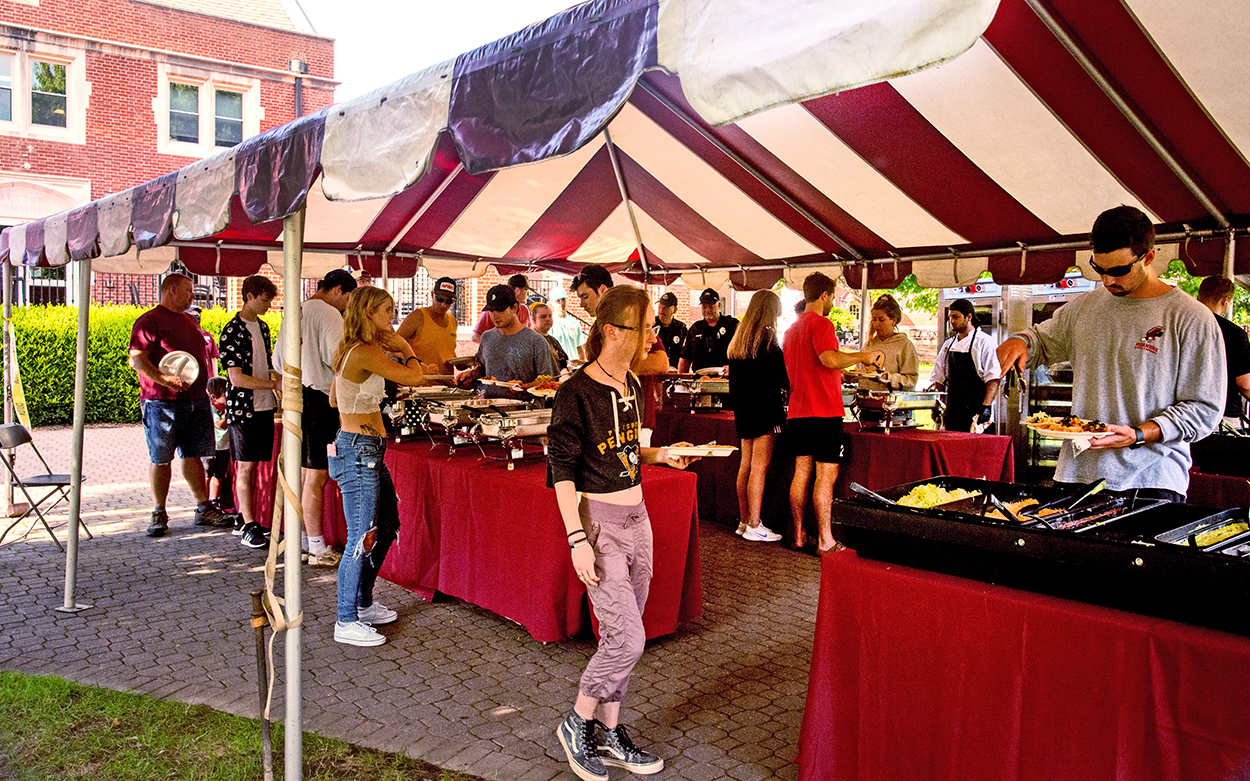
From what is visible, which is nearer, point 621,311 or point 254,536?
point 621,311

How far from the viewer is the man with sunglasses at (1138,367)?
2.78 meters

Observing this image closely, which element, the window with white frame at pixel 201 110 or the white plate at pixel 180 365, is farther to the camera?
the window with white frame at pixel 201 110

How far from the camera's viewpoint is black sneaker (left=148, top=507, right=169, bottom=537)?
22.1 ft

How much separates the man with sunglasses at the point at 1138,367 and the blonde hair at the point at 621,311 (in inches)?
54.7

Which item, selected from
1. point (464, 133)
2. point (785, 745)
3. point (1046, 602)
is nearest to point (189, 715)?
point (785, 745)

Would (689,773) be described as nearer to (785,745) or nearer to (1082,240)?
(785,745)

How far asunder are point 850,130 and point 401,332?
164 inches

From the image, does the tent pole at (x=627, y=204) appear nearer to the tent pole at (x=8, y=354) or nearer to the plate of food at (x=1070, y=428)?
the plate of food at (x=1070, y=428)

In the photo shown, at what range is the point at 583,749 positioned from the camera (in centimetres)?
300

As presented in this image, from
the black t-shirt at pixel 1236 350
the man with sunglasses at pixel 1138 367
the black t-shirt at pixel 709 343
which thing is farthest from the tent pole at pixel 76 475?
the black t-shirt at pixel 1236 350

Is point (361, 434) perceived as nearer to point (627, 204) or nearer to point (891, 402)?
point (891, 402)

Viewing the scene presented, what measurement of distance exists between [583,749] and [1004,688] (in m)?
1.47

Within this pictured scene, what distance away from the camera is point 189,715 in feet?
11.6

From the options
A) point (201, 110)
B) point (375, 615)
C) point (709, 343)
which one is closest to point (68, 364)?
point (201, 110)
